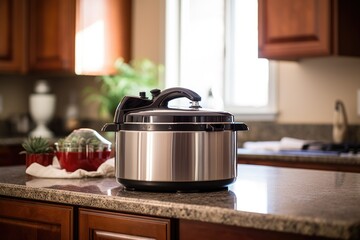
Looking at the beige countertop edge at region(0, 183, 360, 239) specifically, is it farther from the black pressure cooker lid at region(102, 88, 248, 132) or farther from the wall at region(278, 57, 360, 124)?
the wall at region(278, 57, 360, 124)

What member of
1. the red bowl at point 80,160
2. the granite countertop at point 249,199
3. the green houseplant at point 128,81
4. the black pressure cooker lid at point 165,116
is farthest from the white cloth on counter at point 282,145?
the black pressure cooker lid at point 165,116

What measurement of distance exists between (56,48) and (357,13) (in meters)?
2.25

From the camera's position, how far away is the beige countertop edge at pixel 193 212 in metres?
1.24

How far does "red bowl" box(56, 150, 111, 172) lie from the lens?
2.07 meters

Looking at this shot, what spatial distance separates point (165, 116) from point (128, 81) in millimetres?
2872

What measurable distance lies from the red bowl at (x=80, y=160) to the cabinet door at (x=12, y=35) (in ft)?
9.51

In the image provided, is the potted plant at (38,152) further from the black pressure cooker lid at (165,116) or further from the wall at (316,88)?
the wall at (316,88)

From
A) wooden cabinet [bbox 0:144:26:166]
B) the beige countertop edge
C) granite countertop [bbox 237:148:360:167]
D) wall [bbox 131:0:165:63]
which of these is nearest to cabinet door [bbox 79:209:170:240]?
the beige countertop edge

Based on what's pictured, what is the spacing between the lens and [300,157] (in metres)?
3.16

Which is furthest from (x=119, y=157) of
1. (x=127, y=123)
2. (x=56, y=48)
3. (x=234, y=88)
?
(x=56, y=48)

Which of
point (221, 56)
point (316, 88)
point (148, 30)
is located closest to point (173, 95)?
point (316, 88)

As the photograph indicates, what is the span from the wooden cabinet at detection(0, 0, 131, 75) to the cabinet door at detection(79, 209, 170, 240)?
10.4ft

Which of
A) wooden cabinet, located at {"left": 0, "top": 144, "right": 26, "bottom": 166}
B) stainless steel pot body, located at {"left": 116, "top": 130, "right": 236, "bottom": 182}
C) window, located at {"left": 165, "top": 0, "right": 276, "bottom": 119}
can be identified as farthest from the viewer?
wooden cabinet, located at {"left": 0, "top": 144, "right": 26, "bottom": 166}

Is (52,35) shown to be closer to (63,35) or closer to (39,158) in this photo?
(63,35)
